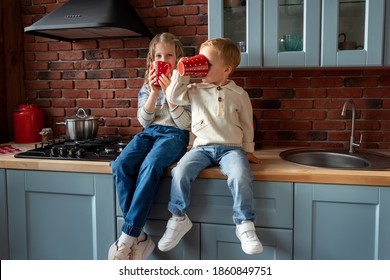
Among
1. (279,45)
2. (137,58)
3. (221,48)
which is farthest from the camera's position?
(137,58)

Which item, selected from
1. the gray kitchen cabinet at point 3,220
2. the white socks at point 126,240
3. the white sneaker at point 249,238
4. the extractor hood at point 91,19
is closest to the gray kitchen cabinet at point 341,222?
the white sneaker at point 249,238

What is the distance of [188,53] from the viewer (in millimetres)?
2244

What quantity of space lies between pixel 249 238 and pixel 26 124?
156 cm

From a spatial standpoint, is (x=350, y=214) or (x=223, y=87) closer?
(x=350, y=214)

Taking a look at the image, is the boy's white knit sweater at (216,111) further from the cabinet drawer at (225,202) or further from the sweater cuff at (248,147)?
the cabinet drawer at (225,202)

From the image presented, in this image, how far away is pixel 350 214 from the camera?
1559 mm

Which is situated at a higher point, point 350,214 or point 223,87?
point 223,87

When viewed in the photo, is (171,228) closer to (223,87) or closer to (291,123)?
(223,87)

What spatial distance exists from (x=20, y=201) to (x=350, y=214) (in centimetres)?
150

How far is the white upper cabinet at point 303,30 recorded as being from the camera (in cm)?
173
